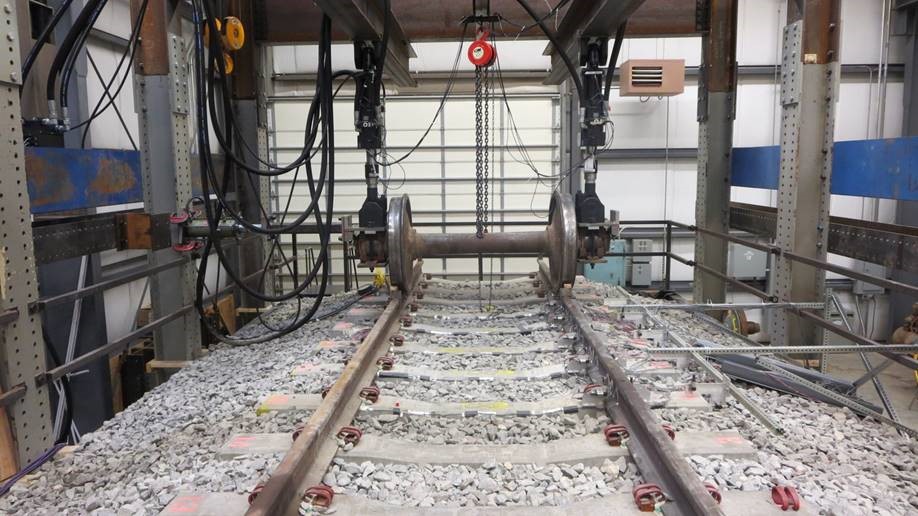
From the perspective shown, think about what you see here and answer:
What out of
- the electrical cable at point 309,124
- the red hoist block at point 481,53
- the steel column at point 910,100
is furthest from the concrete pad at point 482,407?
the steel column at point 910,100

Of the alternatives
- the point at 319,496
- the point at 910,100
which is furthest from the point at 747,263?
the point at 319,496

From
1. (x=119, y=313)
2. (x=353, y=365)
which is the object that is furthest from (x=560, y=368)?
(x=119, y=313)

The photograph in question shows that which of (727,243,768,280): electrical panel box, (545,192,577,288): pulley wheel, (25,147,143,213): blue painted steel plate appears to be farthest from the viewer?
(727,243,768,280): electrical panel box

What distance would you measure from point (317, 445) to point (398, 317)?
9.07 feet

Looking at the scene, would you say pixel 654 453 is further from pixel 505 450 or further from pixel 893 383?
pixel 893 383

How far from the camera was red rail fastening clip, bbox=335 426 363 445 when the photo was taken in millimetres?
2875

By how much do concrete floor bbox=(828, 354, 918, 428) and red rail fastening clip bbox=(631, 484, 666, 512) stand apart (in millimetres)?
8078

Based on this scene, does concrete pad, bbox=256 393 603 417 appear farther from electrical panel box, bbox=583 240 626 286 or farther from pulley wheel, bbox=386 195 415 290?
electrical panel box, bbox=583 240 626 286

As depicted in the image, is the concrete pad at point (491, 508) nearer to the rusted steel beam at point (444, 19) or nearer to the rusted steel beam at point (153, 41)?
the rusted steel beam at point (153, 41)

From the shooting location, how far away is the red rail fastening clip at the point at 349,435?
113 inches

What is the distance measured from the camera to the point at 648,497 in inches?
91.4

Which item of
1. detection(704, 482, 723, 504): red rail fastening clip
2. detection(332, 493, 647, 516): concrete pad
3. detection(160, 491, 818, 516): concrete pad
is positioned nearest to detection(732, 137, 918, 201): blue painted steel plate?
detection(160, 491, 818, 516): concrete pad

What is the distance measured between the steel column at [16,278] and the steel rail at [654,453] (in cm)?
299

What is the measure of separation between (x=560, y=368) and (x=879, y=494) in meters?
1.80
